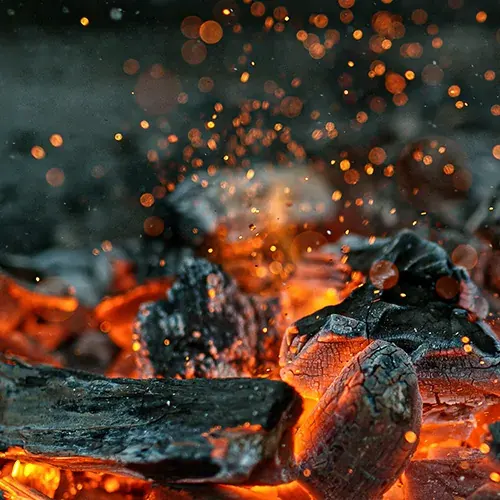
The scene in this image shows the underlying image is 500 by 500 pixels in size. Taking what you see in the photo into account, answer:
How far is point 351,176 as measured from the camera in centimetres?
322

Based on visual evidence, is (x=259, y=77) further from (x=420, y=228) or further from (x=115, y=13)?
(x=420, y=228)

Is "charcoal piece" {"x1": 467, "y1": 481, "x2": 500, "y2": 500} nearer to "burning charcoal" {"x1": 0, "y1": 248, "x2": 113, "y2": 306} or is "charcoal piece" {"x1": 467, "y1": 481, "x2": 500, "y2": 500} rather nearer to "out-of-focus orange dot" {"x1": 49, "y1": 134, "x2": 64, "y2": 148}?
"burning charcoal" {"x1": 0, "y1": 248, "x2": 113, "y2": 306}

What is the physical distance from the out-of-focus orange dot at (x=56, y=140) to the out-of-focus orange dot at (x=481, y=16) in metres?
2.71

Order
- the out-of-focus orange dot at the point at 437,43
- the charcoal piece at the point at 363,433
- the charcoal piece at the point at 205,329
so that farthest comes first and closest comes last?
the out-of-focus orange dot at the point at 437,43
the charcoal piece at the point at 205,329
the charcoal piece at the point at 363,433

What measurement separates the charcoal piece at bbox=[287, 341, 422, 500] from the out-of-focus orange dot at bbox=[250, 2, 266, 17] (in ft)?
9.81

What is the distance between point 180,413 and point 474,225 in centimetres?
181

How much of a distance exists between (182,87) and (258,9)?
686mm

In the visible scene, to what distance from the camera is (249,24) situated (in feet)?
12.3

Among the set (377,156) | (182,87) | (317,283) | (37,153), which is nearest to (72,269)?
(37,153)

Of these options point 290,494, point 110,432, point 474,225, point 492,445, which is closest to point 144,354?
point 110,432

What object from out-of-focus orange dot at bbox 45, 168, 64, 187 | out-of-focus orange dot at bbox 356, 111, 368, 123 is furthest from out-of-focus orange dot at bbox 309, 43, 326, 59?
out-of-focus orange dot at bbox 45, 168, 64, 187

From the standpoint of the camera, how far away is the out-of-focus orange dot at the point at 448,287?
175 centimetres

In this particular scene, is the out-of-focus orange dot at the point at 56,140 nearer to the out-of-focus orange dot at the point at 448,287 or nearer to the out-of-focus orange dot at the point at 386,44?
the out-of-focus orange dot at the point at 386,44

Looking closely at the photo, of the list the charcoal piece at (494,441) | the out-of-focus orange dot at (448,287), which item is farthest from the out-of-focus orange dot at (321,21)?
the charcoal piece at (494,441)
